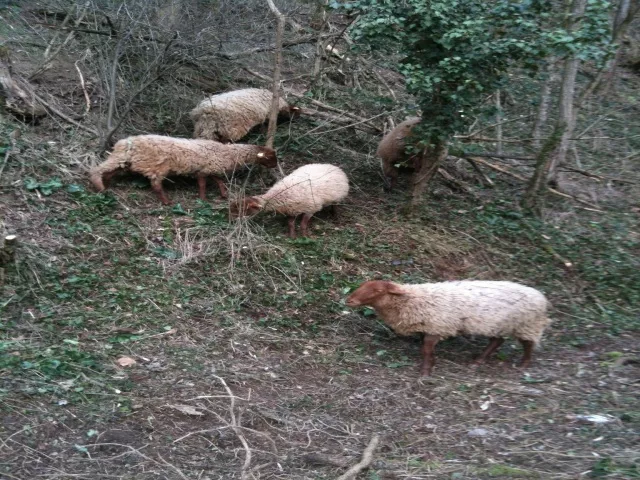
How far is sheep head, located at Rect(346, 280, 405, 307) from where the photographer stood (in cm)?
731

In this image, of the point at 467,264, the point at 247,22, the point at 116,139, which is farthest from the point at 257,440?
the point at 247,22

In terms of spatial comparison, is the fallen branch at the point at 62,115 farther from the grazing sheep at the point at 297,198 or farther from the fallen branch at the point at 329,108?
the fallen branch at the point at 329,108

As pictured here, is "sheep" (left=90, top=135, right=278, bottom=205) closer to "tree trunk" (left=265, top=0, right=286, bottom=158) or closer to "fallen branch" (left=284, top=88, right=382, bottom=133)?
"tree trunk" (left=265, top=0, right=286, bottom=158)

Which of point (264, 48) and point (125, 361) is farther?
point (264, 48)

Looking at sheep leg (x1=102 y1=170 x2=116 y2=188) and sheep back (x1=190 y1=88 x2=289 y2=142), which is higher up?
sheep back (x1=190 y1=88 x2=289 y2=142)

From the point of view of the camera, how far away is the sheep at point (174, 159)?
8914 millimetres

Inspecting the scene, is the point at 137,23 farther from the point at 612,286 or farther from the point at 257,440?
the point at 612,286

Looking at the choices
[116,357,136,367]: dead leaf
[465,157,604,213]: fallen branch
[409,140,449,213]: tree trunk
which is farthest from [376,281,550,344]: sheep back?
[465,157,604,213]: fallen branch

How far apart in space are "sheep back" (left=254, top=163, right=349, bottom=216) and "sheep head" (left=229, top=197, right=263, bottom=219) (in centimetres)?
9

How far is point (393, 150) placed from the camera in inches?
411

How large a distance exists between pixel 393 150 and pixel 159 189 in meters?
3.47

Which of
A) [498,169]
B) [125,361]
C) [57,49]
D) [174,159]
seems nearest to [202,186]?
[174,159]

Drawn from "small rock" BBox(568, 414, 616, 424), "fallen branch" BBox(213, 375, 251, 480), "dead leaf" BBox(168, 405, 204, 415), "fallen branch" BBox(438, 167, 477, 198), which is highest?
"fallen branch" BBox(438, 167, 477, 198)

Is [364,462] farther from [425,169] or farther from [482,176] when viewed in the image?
[482,176]
